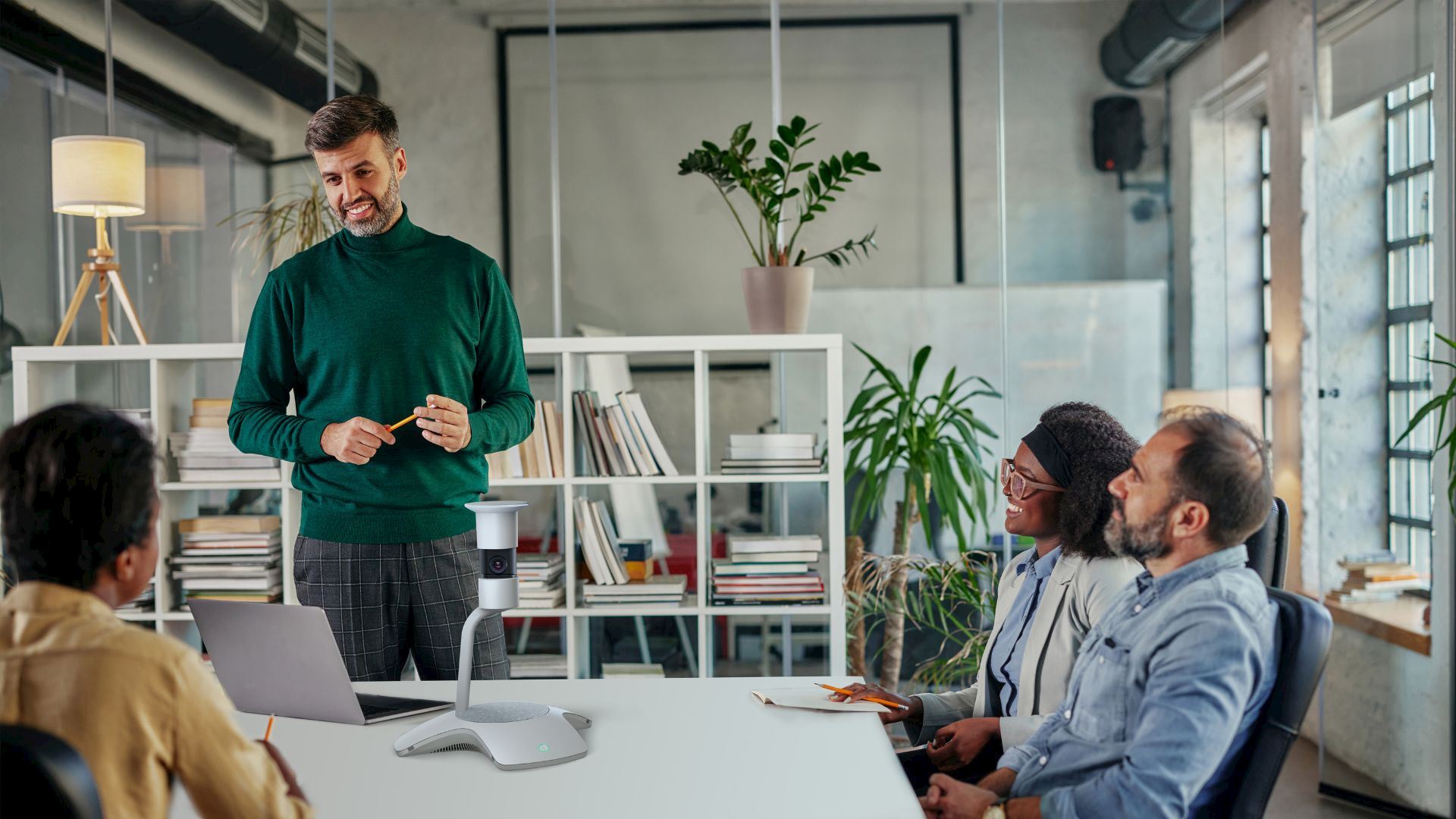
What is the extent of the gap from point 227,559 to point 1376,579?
3834mm

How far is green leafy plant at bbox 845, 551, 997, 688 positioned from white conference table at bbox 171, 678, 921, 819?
201 centimetres

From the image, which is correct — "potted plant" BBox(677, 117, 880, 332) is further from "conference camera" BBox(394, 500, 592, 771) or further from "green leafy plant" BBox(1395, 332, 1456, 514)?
"conference camera" BBox(394, 500, 592, 771)

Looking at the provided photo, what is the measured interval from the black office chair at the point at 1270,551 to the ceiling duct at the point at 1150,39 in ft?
8.92

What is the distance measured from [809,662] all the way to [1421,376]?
7.43 feet

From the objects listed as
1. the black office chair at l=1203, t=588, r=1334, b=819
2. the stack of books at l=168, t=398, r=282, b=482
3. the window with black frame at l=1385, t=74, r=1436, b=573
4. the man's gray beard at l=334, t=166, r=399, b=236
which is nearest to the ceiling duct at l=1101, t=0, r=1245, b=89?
the window with black frame at l=1385, t=74, r=1436, b=573

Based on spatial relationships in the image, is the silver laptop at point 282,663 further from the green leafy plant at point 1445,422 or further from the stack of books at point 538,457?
the green leafy plant at point 1445,422

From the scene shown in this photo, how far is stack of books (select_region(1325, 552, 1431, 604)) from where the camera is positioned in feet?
12.4

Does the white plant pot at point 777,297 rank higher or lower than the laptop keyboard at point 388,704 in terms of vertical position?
higher

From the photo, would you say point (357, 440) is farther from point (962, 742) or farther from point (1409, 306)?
point (1409, 306)

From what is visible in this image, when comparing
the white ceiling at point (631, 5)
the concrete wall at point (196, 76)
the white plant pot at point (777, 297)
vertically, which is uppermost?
the white ceiling at point (631, 5)

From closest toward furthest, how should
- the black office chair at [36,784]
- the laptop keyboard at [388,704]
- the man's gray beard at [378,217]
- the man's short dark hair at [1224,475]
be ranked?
the black office chair at [36,784]
the man's short dark hair at [1224,475]
the laptop keyboard at [388,704]
the man's gray beard at [378,217]

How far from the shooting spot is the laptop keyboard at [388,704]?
1.85 m

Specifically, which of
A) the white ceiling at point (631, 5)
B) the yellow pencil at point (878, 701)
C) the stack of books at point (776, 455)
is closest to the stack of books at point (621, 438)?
the stack of books at point (776, 455)

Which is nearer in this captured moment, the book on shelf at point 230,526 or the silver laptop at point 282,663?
the silver laptop at point 282,663
